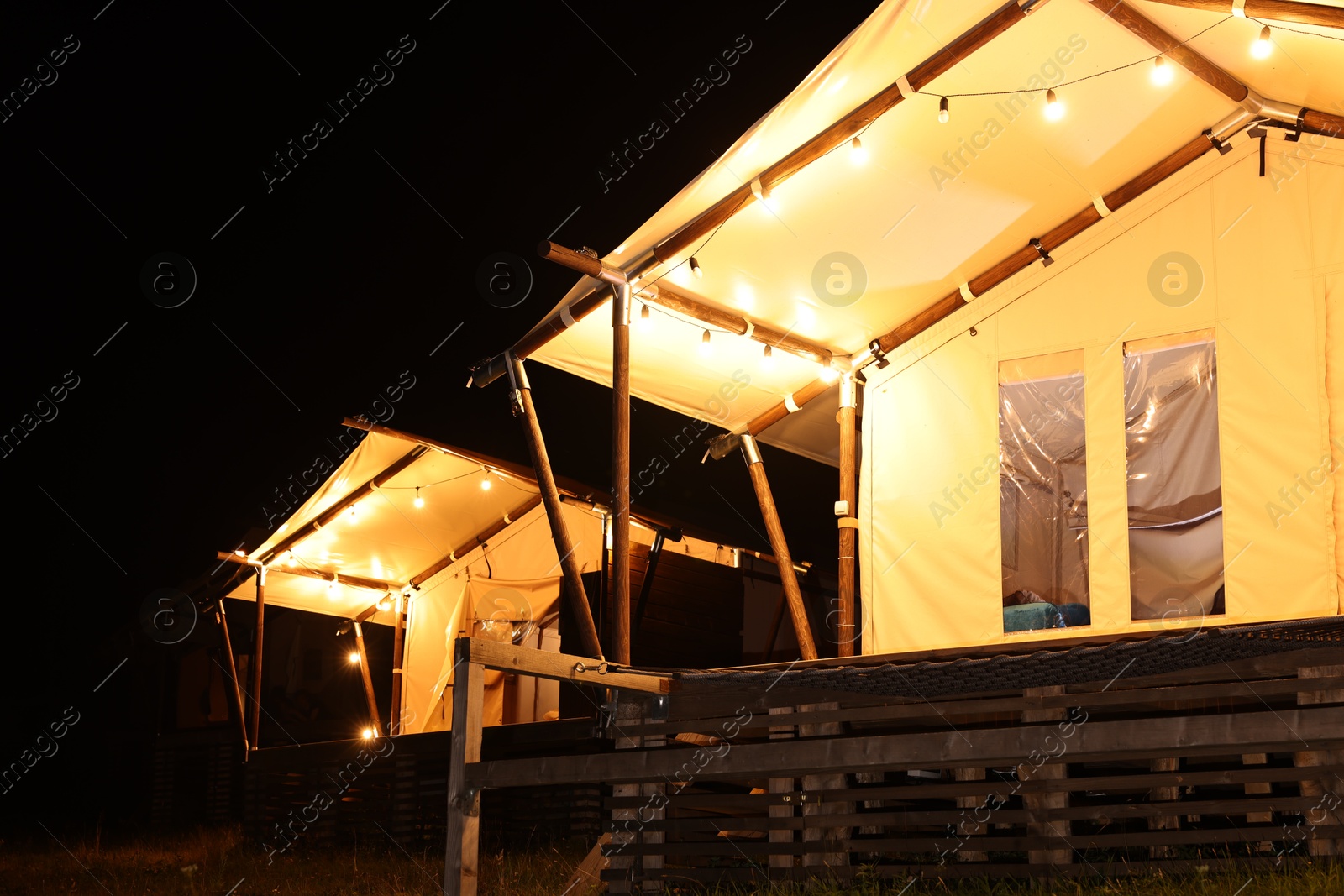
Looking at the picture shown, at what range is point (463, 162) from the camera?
13.7 metres

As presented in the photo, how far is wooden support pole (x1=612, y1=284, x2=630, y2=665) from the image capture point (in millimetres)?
5832

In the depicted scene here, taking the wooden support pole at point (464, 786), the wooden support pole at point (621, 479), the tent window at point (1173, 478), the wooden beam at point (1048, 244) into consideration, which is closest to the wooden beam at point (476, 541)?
the wooden beam at point (1048, 244)

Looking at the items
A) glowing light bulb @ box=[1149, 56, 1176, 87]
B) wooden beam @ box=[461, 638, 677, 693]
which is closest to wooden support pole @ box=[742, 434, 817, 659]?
wooden beam @ box=[461, 638, 677, 693]

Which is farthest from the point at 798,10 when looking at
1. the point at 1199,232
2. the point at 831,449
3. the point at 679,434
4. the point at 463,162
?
the point at 463,162

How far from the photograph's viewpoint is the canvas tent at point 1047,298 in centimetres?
543

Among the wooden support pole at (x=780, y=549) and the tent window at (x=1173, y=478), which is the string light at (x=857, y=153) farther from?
the wooden support pole at (x=780, y=549)

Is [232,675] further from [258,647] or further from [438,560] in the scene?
[438,560]

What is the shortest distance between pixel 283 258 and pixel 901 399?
9757 millimetres

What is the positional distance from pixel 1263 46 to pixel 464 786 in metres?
4.97

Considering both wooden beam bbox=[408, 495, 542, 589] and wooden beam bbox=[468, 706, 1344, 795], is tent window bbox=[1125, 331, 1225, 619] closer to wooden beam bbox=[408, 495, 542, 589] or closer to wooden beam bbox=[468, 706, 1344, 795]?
wooden beam bbox=[468, 706, 1344, 795]

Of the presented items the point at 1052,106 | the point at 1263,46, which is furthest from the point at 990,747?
the point at 1263,46

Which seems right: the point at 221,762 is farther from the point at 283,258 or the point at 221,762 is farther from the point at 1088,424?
the point at 1088,424

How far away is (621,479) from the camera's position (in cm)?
600

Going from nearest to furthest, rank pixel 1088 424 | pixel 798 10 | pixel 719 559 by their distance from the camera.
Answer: pixel 798 10
pixel 1088 424
pixel 719 559
